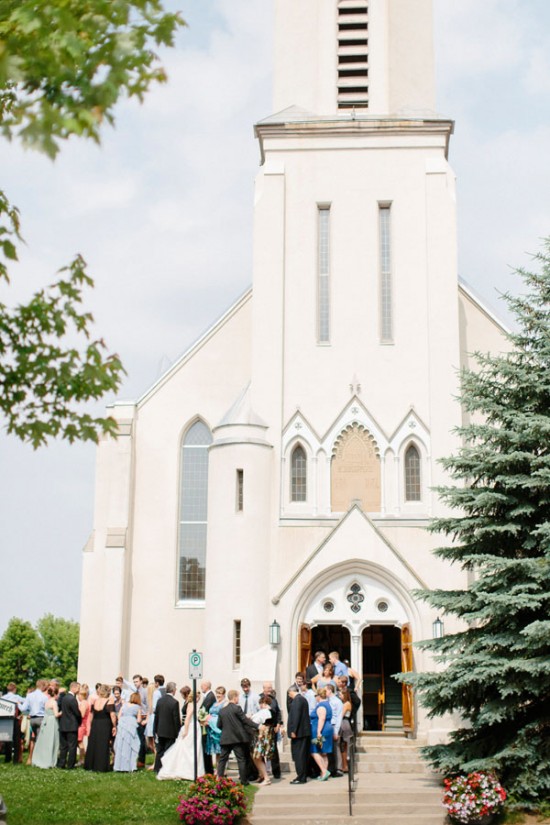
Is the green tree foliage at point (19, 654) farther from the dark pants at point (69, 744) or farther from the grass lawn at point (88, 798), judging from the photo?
the grass lawn at point (88, 798)

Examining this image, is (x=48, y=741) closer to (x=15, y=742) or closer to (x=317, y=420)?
(x=15, y=742)

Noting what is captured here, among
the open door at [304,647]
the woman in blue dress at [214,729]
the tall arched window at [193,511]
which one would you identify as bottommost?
the woman in blue dress at [214,729]

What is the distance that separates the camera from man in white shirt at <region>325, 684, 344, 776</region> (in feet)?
59.5

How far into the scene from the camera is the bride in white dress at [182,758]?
1784cm

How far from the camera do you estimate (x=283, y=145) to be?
27938mm

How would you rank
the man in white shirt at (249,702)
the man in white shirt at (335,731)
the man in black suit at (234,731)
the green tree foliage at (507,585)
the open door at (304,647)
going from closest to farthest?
the green tree foliage at (507,585) → the man in black suit at (234,731) → the man in white shirt at (335,731) → the man in white shirt at (249,702) → the open door at (304,647)

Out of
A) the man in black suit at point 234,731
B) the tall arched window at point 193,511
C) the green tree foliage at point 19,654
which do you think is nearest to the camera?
the man in black suit at point 234,731

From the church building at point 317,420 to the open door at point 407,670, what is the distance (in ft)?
0.20

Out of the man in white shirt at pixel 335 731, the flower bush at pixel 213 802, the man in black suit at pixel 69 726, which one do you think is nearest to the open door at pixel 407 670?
the man in white shirt at pixel 335 731

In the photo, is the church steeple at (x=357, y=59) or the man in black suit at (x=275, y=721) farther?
the church steeple at (x=357, y=59)

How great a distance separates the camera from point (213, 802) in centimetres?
1539

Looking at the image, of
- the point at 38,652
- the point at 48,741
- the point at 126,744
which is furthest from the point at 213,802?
the point at 38,652

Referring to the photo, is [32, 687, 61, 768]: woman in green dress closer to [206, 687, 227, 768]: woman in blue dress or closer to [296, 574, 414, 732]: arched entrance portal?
[206, 687, 227, 768]: woman in blue dress

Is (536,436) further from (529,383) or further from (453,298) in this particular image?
(453,298)
